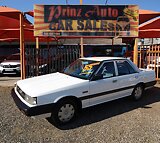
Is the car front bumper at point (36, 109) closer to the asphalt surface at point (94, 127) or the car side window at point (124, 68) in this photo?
the asphalt surface at point (94, 127)

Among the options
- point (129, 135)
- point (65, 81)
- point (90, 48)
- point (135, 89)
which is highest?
point (90, 48)

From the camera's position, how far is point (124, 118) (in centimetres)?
468

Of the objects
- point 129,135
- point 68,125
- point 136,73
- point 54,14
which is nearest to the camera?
point 129,135

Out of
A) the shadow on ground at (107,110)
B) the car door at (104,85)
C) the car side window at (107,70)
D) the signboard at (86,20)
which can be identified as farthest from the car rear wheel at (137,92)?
the signboard at (86,20)

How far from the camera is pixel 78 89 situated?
4.38 metres

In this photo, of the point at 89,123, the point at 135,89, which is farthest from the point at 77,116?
the point at 135,89

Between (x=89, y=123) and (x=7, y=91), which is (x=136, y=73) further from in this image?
(x=7, y=91)

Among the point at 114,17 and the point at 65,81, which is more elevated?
the point at 114,17

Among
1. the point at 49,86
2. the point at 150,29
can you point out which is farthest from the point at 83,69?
the point at 150,29

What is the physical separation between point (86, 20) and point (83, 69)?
12.6ft

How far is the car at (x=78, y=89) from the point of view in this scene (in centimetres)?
394

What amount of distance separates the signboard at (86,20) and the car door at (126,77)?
3.20 m

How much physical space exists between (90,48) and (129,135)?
19.7 meters

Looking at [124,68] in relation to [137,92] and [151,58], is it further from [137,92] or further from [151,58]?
[151,58]
